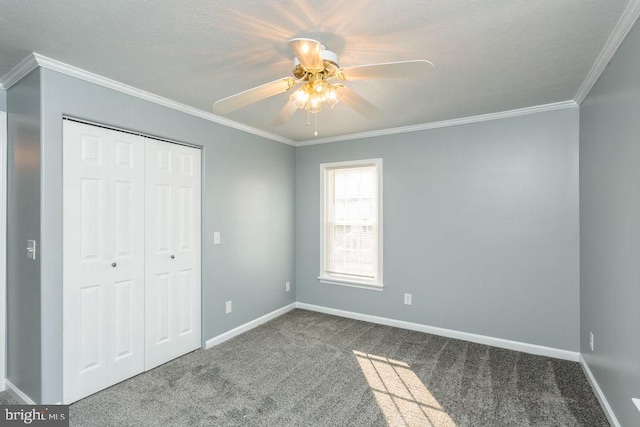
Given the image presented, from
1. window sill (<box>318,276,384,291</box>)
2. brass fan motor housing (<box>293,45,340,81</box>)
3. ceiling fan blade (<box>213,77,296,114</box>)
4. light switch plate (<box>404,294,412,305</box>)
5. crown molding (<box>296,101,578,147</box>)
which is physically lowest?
light switch plate (<box>404,294,412,305</box>)

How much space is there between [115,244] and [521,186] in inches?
146

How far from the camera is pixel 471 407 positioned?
2.34m

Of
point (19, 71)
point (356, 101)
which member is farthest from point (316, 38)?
point (19, 71)

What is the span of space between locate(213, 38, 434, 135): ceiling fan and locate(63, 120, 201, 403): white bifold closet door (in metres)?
1.23

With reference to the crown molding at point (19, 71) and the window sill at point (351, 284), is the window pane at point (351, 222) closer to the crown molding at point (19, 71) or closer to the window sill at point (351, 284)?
the window sill at point (351, 284)

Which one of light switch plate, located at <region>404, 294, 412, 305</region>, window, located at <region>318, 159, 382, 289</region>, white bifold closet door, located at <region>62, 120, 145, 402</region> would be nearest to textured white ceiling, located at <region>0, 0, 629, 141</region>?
white bifold closet door, located at <region>62, 120, 145, 402</region>

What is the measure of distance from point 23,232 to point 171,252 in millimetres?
1053

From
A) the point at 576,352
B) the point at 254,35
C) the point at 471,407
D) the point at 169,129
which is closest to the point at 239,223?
the point at 169,129

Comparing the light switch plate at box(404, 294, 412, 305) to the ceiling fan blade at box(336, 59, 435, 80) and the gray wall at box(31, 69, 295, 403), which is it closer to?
the gray wall at box(31, 69, 295, 403)

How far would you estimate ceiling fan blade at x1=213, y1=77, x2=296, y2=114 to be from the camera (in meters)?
1.83

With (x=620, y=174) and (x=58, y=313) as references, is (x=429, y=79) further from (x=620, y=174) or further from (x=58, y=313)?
(x=58, y=313)

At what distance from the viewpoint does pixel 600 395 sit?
7.73ft

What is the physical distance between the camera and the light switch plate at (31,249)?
226 cm

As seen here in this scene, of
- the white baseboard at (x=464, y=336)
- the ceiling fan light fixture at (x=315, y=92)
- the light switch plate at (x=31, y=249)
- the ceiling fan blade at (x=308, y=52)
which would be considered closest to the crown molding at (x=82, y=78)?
the light switch plate at (x=31, y=249)
